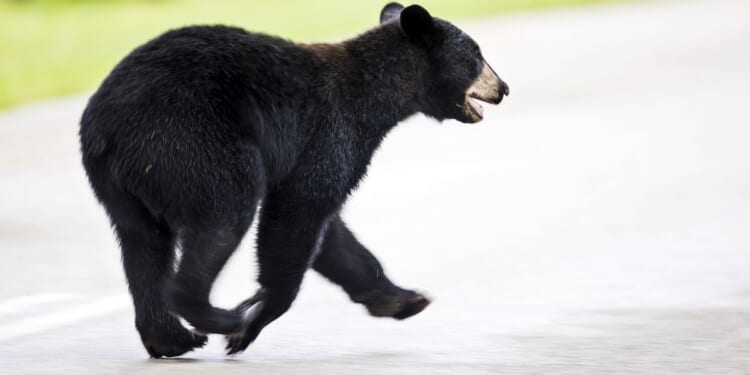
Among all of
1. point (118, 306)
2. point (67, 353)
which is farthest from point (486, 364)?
point (118, 306)

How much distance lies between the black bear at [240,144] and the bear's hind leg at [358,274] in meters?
0.02

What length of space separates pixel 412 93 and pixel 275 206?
3.24 ft

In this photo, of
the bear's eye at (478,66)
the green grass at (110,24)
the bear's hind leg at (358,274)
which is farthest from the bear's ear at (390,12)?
the green grass at (110,24)

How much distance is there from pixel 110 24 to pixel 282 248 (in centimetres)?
1955

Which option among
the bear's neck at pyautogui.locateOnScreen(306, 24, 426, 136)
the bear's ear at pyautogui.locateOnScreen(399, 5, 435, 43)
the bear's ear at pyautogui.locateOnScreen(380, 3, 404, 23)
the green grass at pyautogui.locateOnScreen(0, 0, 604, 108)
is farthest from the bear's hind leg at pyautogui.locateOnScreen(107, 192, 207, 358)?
the green grass at pyautogui.locateOnScreen(0, 0, 604, 108)

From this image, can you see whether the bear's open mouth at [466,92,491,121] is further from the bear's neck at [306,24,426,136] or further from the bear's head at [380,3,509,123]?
the bear's neck at [306,24,426,136]

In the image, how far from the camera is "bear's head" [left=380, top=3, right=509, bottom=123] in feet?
25.2

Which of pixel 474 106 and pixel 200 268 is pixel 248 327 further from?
pixel 474 106

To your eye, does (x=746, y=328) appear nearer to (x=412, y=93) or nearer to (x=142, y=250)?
(x=412, y=93)

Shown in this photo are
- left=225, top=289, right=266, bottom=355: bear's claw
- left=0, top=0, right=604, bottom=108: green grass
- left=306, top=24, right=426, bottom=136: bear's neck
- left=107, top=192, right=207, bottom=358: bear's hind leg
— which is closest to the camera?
left=107, top=192, right=207, bottom=358: bear's hind leg

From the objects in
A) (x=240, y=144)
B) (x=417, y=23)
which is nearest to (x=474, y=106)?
(x=417, y=23)

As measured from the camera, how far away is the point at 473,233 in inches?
460

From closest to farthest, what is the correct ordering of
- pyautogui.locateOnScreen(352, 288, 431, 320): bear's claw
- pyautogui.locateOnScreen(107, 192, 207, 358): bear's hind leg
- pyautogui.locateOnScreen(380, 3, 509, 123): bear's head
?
pyautogui.locateOnScreen(107, 192, 207, 358): bear's hind leg
pyautogui.locateOnScreen(380, 3, 509, 123): bear's head
pyautogui.locateOnScreen(352, 288, 431, 320): bear's claw

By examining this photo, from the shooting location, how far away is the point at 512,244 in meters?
11.2
